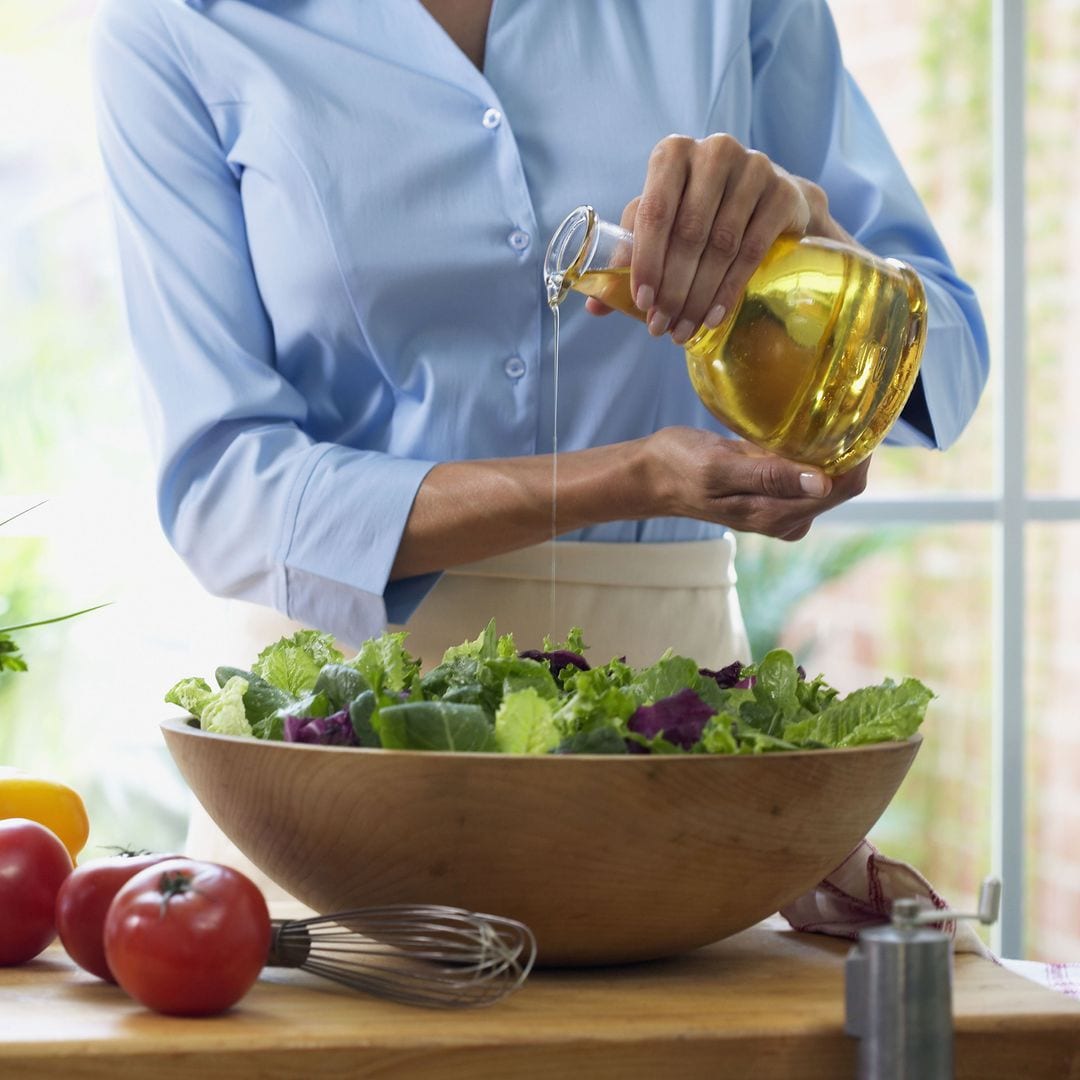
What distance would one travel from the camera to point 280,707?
3.16 ft

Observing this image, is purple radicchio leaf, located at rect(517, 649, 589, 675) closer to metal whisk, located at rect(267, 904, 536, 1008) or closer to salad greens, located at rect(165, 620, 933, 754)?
salad greens, located at rect(165, 620, 933, 754)

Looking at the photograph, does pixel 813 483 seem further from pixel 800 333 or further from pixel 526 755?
pixel 526 755

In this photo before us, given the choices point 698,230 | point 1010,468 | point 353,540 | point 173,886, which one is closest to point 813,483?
point 698,230

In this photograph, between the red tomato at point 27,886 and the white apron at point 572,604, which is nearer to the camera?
the red tomato at point 27,886

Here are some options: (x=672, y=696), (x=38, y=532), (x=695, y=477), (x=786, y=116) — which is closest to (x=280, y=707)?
(x=672, y=696)

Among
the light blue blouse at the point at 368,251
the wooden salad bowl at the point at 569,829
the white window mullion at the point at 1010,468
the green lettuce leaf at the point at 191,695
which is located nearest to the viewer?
the wooden salad bowl at the point at 569,829

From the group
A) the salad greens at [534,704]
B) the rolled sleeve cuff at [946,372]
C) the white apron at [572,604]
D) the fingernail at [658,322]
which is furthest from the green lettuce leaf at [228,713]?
the rolled sleeve cuff at [946,372]

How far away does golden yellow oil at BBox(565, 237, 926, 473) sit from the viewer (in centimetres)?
104

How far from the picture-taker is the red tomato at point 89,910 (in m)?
0.86

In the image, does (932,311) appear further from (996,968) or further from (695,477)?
(996,968)

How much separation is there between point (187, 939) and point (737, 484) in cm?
55

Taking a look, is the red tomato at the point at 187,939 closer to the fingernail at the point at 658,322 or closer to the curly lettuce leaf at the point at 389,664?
the curly lettuce leaf at the point at 389,664

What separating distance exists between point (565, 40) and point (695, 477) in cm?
51

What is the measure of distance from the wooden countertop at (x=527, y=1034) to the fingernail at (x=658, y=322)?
41 cm
